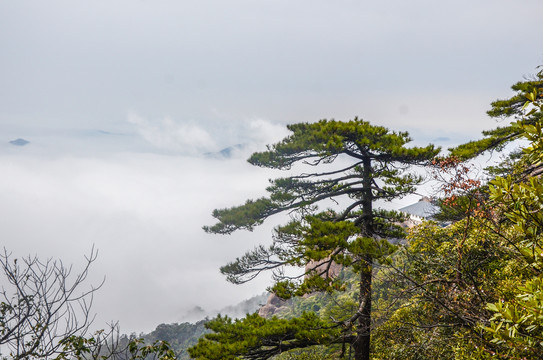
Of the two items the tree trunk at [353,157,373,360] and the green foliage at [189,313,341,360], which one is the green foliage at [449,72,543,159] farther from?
the green foliage at [189,313,341,360]

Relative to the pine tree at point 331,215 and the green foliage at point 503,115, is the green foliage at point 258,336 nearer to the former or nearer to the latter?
the pine tree at point 331,215

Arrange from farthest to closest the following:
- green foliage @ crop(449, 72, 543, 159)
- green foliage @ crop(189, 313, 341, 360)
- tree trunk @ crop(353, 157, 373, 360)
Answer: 1. green foliage @ crop(449, 72, 543, 159)
2. tree trunk @ crop(353, 157, 373, 360)
3. green foliage @ crop(189, 313, 341, 360)

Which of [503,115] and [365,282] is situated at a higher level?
[503,115]

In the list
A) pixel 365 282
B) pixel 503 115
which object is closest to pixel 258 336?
pixel 365 282

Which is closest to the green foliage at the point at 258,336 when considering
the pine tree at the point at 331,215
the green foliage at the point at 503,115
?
the pine tree at the point at 331,215

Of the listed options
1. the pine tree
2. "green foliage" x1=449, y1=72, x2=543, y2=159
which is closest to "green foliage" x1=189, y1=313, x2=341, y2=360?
the pine tree

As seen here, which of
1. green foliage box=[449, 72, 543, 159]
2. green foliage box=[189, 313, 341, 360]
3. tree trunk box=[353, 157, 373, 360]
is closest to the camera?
green foliage box=[189, 313, 341, 360]

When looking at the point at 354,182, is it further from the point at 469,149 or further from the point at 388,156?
the point at 469,149

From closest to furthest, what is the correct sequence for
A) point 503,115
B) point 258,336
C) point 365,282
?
point 258,336, point 365,282, point 503,115

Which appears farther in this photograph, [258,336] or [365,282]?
[365,282]

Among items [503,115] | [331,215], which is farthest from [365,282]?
[503,115]

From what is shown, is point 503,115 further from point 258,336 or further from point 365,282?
point 258,336

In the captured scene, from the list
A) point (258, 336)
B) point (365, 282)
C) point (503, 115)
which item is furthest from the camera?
point (503, 115)

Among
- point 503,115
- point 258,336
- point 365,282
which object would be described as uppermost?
point 503,115
